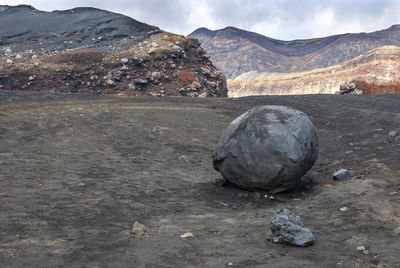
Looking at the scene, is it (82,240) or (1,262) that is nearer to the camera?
(1,262)

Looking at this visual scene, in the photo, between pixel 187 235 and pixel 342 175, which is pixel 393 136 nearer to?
pixel 342 175

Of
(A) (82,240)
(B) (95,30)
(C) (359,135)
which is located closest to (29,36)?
(B) (95,30)

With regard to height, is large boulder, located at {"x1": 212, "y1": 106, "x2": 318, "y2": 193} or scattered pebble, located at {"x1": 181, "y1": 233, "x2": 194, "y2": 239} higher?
large boulder, located at {"x1": 212, "y1": 106, "x2": 318, "y2": 193}

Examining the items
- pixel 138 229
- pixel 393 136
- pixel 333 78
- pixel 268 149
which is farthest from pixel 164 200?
pixel 333 78

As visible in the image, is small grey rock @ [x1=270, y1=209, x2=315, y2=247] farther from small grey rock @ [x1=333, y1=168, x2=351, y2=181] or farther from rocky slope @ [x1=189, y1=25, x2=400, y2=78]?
rocky slope @ [x1=189, y1=25, x2=400, y2=78]

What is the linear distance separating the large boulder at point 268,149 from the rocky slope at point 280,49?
6708 centimetres

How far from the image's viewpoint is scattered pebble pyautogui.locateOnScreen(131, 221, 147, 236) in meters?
3.78

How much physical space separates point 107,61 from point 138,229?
20.8m

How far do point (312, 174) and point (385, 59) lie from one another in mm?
43552

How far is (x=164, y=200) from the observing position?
5215 millimetres

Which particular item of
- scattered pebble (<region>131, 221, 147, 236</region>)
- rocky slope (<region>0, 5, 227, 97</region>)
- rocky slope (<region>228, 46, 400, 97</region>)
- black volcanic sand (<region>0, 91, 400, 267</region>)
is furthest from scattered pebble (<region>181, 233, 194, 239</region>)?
rocky slope (<region>228, 46, 400, 97</region>)

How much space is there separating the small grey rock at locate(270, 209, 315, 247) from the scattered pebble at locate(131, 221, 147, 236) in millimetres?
1362

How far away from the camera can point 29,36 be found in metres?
28.2

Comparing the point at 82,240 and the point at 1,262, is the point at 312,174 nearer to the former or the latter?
the point at 82,240
